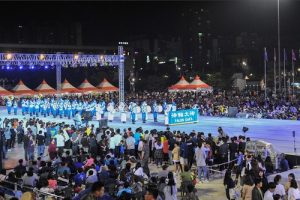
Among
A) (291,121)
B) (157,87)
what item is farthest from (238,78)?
(291,121)

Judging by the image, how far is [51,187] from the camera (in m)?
10.2

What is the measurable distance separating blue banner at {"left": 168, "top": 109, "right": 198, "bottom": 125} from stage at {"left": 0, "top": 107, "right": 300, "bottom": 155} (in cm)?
33

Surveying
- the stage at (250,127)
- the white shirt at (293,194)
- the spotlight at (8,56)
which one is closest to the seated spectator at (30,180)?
the white shirt at (293,194)

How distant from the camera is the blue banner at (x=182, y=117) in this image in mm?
25328

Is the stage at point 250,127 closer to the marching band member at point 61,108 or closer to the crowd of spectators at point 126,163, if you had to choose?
the marching band member at point 61,108

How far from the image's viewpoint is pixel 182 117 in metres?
26.2

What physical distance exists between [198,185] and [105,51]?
2902 inches

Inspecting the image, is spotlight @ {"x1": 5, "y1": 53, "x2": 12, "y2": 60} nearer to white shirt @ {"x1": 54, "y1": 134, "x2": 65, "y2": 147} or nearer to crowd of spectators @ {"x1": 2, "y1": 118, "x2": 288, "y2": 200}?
crowd of spectators @ {"x1": 2, "y1": 118, "x2": 288, "y2": 200}

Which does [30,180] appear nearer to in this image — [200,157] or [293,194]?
[200,157]

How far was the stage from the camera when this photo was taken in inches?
844

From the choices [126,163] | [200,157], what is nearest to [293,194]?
[126,163]

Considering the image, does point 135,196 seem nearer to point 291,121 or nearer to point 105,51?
point 291,121

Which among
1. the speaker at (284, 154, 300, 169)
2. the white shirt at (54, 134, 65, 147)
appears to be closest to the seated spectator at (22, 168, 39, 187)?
the white shirt at (54, 134, 65, 147)

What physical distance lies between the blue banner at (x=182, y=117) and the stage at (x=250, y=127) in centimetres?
33
